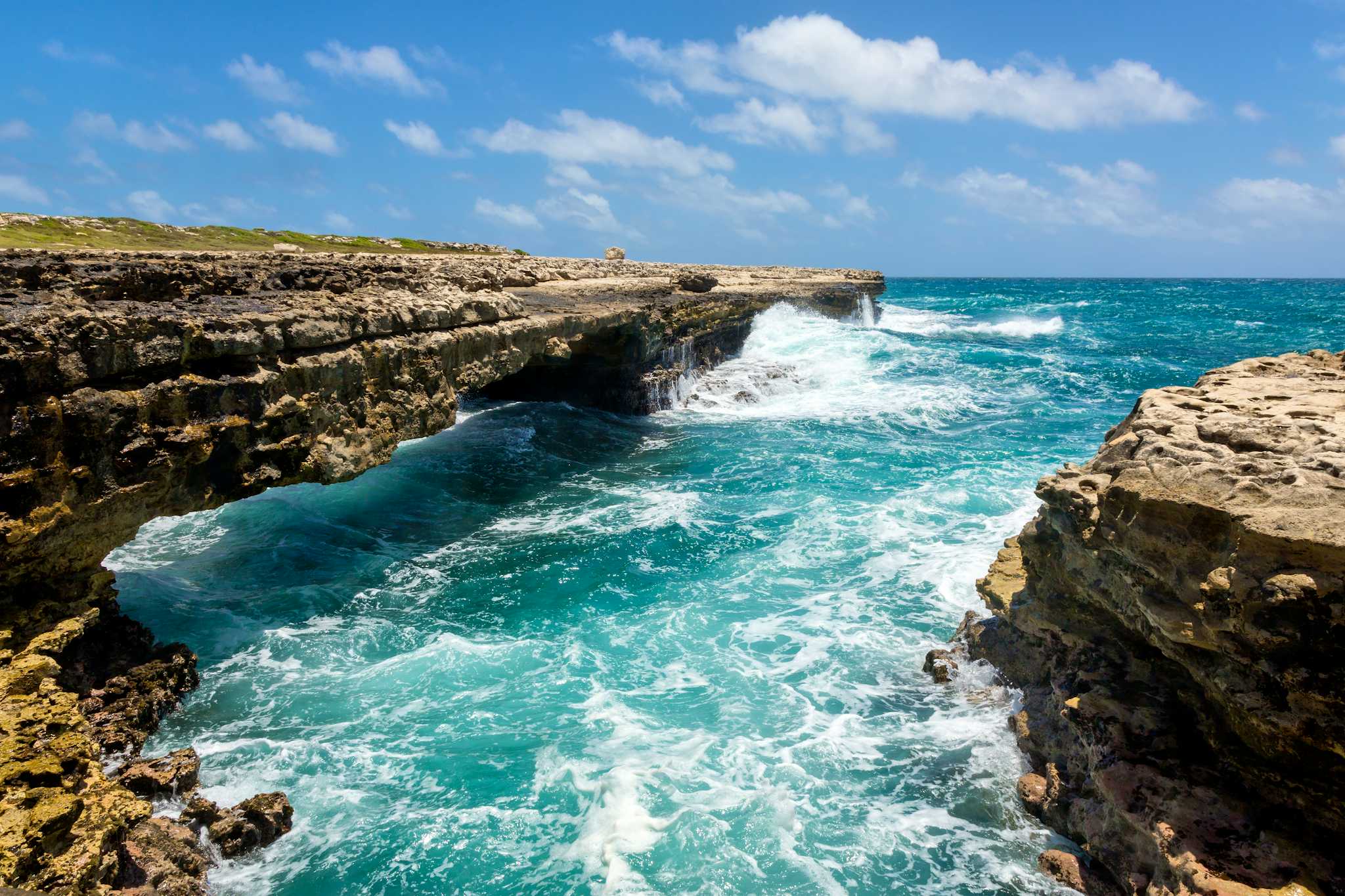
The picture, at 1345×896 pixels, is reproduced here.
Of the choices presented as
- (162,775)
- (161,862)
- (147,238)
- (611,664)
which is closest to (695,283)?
(147,238)

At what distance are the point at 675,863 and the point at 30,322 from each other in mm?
7529

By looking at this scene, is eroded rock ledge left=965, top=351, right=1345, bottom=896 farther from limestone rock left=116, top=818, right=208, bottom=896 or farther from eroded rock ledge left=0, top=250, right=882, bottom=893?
eroded rock ledge left=0, top=250, right=882, bottom=893

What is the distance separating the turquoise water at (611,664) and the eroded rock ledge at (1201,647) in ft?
2.98

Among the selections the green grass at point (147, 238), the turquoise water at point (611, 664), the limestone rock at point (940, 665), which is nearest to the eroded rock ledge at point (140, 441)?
the turquoise water at point (611, 664)

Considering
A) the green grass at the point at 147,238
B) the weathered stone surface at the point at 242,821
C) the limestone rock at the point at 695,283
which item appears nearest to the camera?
the weathered stone surface at the point at 242,821

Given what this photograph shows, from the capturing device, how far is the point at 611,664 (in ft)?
28.9

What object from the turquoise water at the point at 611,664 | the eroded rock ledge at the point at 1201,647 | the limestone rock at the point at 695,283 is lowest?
the turquoise water at the point at 611,664

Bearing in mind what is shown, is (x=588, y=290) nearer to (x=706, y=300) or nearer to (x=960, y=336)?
(x=706, y=300)

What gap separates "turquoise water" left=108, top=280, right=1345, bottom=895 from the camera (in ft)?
19.4

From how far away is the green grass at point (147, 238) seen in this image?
42.3 feet

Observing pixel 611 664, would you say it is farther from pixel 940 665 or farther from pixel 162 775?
pixel 162 775

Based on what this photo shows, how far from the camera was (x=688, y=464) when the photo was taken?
57.0 feet

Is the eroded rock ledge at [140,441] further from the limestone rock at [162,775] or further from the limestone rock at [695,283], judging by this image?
the limestone rock at [695,283]

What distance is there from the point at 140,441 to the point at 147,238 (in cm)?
1135
